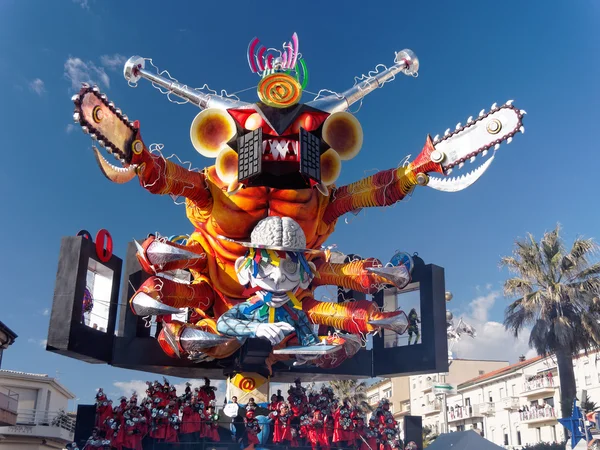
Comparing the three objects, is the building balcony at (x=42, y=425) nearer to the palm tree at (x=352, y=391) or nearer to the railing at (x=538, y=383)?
the palm tree at (x=352, y=391)

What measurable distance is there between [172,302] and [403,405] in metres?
45.4

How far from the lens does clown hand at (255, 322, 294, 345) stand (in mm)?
17766

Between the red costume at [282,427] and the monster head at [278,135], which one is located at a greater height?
the monster head at [278,135]

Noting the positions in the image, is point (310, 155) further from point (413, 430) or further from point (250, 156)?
point (413, 430)

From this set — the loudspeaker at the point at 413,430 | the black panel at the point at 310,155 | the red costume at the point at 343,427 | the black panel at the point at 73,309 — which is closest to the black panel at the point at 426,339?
the loudspeaker at the point at 413,430

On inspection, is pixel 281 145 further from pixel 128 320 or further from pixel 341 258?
pixel 128 320

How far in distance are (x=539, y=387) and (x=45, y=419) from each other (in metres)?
28.3

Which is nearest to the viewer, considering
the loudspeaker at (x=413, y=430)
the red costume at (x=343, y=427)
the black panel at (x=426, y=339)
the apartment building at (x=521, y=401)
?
the red costume at (x=343, y=427)

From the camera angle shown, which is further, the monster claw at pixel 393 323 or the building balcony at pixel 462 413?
the building balcony at pixel 462 413

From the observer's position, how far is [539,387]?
40.9 metres

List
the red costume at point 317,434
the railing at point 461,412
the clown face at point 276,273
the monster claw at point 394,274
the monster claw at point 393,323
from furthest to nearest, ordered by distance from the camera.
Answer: the railing at point 461,412
the red costume at point 317,434
the monster claw at point 394,274
the monster claw at point 393,323
the clown face at point 276,273

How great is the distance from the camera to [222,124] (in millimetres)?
19266

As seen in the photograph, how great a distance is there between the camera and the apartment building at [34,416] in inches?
1332

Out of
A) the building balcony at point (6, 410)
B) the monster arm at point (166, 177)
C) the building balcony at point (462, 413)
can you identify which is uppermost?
the monster arm at point (166, 177)
